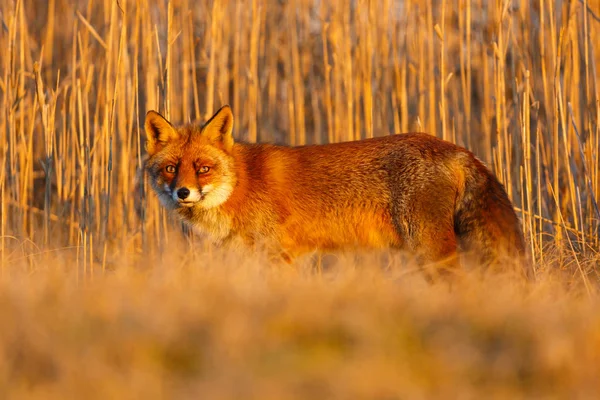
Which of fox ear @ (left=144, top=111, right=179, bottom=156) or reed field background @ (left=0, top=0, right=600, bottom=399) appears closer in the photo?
reed field background @ (left=0, top=0, right=600, bottom=399)

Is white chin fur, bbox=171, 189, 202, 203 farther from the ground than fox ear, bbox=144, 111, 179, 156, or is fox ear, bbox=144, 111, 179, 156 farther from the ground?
fox ear, bbox=144, 111, 179, 156

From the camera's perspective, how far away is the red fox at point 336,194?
4207 mm

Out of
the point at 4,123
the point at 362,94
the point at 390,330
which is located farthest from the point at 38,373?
Answer: the point at 362,94

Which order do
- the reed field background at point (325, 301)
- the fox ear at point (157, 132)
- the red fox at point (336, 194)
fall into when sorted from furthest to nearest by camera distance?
1. the fox ear at point (157, 132)
2. the red fox at point (336, 194)
3. the reed field background at point (325, 301)

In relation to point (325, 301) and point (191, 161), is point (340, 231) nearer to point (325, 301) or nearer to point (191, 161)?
point (191, 161)

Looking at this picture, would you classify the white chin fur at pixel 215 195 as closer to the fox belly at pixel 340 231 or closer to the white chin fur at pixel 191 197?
the white chin fur at pixel 191 197

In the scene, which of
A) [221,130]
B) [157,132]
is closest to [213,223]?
[221,130]

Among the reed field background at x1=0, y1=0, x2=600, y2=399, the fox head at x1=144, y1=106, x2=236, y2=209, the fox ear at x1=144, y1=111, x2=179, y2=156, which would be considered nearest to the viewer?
the reed field background at x1=0, y1=0, x2=600, y2=399

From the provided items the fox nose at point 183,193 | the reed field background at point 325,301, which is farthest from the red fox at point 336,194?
the reed field background at point 325,301

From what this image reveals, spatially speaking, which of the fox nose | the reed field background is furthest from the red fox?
the reed field background

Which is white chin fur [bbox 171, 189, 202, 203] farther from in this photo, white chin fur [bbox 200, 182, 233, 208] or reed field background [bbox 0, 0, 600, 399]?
reed field background [bbox 0, 0, 600, 399]

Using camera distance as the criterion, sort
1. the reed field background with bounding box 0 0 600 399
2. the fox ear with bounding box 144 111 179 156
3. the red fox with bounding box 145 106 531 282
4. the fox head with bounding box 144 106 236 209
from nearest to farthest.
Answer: the reed field background with bounding box 0 0 600 399, the red fox with bounding box 145 106 531 282, the fox head with bounding box 144 106 236 209, the fox ear with bounding box 144 111 179 156

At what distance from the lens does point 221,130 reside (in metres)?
4.65

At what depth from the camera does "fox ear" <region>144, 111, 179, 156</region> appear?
4613 millimetres
